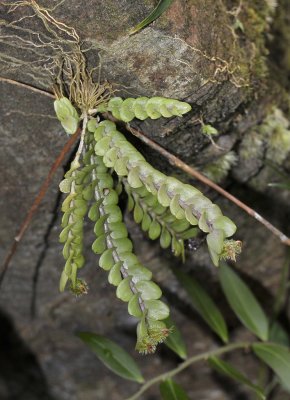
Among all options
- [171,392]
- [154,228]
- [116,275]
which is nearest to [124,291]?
[116,275]

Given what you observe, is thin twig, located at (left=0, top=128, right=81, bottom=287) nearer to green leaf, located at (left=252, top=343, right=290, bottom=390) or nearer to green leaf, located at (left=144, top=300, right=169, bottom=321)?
green leaf, located at (left=144, top=300, right=169, bottom=321)

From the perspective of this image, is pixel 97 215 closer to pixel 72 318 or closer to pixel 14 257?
pixel 14 257

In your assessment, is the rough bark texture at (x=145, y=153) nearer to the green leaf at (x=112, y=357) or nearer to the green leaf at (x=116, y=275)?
the green leaf at (x=112, y=357)

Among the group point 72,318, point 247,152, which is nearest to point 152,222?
point 247,152

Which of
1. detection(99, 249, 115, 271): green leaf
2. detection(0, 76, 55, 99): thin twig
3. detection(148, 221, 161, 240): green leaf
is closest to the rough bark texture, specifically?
detection(0, 76, 55, 99): thin twig

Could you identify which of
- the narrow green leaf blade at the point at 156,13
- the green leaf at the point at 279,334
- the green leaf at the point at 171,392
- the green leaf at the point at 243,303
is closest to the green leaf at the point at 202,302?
the green leaf at the point at 243,303
